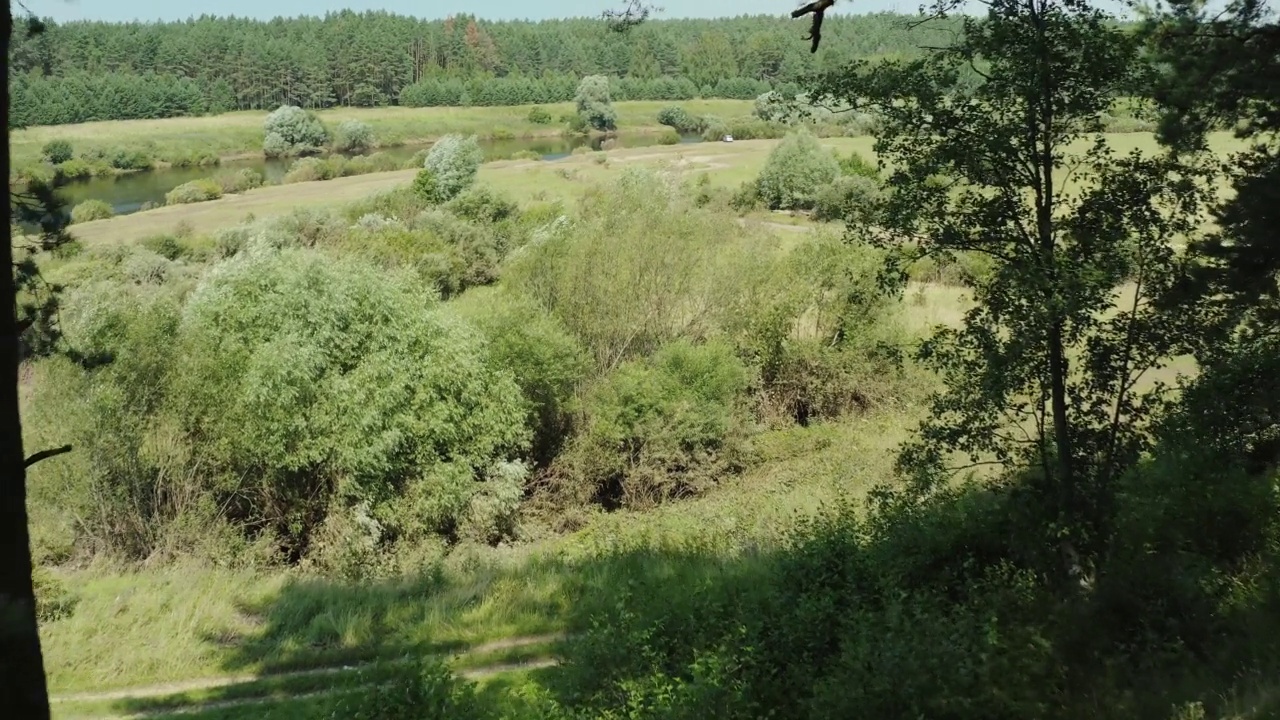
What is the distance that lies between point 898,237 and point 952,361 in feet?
4.13

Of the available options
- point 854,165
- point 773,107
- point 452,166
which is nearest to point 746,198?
point 854,165

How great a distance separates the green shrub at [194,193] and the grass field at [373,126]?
11.5 meters

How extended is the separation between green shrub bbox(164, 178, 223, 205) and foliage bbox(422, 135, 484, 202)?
15319 millimetres

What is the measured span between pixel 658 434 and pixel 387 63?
9892 centimetres

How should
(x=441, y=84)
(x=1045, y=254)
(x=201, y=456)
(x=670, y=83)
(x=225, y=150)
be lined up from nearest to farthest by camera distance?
(x=1045, y=254) < (x=201, y=456) < (x=225, y=150) < (x=670, y=83) < (x=441, y=84)

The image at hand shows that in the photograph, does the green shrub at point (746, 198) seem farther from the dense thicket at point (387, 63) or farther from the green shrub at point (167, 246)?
the dense thicket at point (387, 63)

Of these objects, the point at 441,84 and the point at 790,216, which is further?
the point at 441,84

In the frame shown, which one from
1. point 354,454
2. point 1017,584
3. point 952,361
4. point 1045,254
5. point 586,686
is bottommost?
point 354,454

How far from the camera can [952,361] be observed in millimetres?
8703

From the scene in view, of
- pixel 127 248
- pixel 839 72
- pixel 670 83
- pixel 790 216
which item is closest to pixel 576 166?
pixel 790 216

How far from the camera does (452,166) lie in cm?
5100

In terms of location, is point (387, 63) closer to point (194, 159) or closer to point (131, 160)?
point (194, 159)

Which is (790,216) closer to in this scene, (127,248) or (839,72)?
(127,248)

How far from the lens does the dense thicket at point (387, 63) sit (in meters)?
90.0
